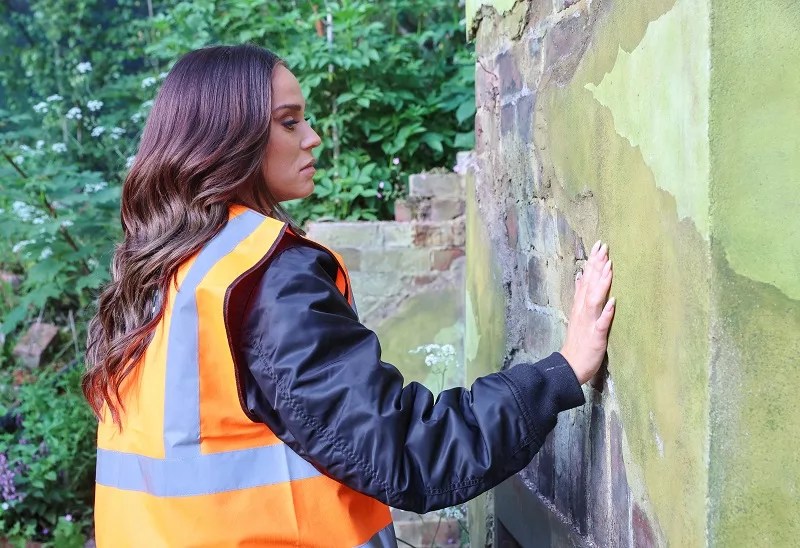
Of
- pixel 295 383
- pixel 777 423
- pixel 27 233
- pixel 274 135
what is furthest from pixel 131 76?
pixel 777 423

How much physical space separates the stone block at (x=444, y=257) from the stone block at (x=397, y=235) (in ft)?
0.42

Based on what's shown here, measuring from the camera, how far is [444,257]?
4.04 metres

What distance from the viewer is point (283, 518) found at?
141 cm

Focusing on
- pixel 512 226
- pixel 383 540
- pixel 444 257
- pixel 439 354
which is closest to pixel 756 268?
pixel 383 540

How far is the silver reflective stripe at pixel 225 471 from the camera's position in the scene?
4.58ft

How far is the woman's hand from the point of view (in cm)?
148

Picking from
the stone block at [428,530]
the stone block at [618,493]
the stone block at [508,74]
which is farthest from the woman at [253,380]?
the stone block at [428,530]

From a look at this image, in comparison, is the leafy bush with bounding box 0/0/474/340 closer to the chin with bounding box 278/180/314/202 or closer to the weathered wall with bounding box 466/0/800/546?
the chin with bounding box 278/180/314/202

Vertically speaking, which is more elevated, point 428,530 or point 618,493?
point 618,493

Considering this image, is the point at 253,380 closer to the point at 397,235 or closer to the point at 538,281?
the point at 538,281

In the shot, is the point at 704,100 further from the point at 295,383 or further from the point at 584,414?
the point at 584,414

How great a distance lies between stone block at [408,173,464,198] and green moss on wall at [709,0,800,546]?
303cm

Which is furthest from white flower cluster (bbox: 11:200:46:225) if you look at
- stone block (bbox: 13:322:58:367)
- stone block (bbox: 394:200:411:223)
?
stone block (bbox: 394:200:411:223)

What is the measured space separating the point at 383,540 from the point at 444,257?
2576 millimetres
